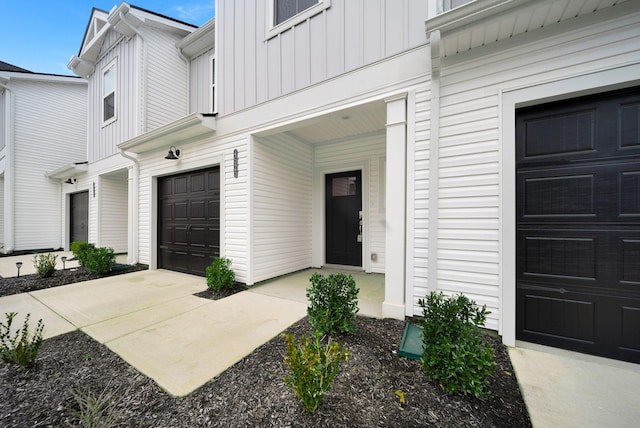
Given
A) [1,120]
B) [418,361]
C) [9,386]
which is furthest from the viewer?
[1,120]

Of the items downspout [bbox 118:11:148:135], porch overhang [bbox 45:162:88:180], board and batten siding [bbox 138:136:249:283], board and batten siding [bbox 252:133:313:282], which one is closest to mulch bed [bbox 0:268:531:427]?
board and batten siding [bbox 138:136:249:283]

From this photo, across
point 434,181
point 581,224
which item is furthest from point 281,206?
point 581,224

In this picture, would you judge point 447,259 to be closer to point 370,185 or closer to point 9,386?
point 370,185

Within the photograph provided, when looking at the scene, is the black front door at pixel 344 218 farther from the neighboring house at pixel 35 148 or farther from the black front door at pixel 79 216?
the neighboring house at pixel 35 148

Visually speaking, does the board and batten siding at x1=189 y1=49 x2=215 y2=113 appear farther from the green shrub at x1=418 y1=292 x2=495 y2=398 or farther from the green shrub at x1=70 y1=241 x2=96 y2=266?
the green shrub at x1=418 y1=292 x2=495 y2=398

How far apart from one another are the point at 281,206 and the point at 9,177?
35.3ft

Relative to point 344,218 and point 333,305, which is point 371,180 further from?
point 333,305

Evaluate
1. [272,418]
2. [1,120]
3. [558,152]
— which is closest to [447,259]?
[558,152]

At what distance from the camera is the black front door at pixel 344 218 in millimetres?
5129

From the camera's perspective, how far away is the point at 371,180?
4.93 metres

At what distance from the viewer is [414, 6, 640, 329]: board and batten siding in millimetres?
2166

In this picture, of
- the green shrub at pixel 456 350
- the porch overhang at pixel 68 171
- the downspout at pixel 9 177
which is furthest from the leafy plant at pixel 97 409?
the downspout at pixel 9 177

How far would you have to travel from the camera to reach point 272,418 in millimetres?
1442

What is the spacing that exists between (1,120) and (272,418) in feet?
49.7
